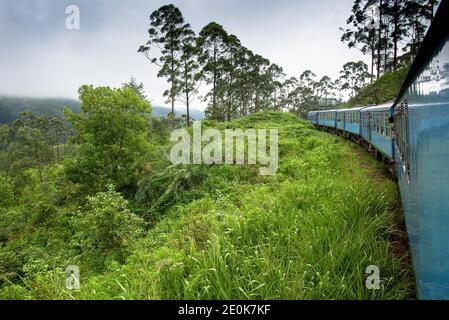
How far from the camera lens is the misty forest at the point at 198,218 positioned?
13.6ft

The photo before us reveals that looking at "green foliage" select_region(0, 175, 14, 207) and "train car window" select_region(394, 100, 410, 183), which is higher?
"train car window" select_region(394, 100, 410, 183)

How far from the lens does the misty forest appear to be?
13.6ft

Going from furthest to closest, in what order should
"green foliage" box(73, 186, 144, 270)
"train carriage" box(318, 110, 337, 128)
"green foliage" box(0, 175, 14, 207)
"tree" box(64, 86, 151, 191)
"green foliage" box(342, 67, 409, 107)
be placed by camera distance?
"green foliage" box(342, 67, 409, 107), "green foliage" box(0, 175, 14, 207), "train carriage" box(318, 110, 337, 128), "tree" box(64, 86, 151, 191), "green foliage" box(73, 186, 144, 270)

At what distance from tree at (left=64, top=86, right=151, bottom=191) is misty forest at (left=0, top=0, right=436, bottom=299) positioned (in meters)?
0.08

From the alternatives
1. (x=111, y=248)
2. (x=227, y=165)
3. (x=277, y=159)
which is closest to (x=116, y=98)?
(x=227, y=165)

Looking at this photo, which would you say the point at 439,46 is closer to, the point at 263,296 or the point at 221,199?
the point at 263,296

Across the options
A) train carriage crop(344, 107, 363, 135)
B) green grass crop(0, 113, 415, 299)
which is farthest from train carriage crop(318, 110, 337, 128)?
green grass crop(0, 113, 415, 299)

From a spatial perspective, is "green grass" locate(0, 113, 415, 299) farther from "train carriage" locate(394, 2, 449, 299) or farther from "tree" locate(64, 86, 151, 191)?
"tree" locate(64, 86, 151, 191)

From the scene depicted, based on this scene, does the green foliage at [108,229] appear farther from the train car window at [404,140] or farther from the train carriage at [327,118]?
the train carriage at [327,118]

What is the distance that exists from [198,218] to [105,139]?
48.1ft

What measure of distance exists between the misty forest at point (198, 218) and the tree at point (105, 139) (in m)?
0.08

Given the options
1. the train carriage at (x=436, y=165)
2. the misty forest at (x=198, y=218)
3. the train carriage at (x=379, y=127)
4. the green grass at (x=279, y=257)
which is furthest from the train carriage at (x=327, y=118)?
the train carriage at (x=436, y=165)

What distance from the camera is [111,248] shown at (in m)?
9.04

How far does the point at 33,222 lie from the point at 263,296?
63.7 ft
